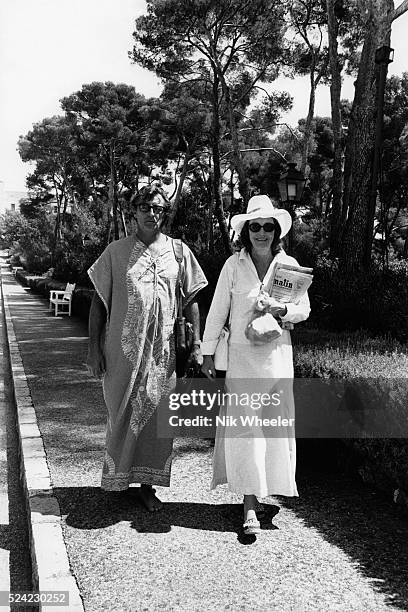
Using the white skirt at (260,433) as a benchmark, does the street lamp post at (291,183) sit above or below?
above

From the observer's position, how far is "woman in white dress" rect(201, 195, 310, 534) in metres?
3.48

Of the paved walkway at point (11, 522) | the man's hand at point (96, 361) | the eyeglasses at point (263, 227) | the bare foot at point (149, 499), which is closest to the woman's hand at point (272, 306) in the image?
the eyeglasses at point (263, 227)

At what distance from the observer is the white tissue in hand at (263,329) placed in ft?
11.2

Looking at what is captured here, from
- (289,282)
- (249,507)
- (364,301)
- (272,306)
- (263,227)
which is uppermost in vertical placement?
(263,227)

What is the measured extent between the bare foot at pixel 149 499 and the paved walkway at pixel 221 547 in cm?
5

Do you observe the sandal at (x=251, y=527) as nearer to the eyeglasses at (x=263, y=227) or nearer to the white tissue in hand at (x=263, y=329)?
the white tissue in hand at (x=263, y=329)

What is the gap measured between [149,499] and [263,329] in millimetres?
1155

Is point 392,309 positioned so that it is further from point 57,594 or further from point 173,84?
point 173,84

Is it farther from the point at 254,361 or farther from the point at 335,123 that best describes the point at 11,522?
the point at 335,123

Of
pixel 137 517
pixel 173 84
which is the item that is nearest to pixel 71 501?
pixel 137 517

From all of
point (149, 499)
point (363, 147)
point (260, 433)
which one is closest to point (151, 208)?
point (260, 433)

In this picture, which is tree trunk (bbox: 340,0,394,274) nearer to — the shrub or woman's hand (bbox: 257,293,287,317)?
the shrub

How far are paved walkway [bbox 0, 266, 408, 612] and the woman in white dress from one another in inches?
10.1

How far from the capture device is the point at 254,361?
3.49 metres
